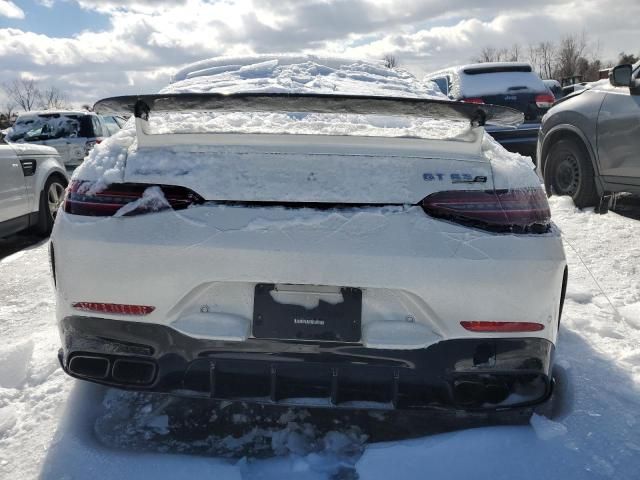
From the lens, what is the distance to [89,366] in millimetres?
2039

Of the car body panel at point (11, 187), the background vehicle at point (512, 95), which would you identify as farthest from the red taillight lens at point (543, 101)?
the car body panel at point (11, 187)

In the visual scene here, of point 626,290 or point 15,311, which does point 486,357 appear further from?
point 15,311

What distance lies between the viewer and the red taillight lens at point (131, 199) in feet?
6.24

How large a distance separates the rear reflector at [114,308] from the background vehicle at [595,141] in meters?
4.87

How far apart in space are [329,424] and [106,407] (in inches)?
38.1

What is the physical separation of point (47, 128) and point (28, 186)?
4868mm

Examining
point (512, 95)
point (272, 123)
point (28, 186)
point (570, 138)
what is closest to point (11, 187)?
point (28, 186)

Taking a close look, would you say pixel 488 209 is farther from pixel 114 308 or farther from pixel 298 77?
pixel 298 77

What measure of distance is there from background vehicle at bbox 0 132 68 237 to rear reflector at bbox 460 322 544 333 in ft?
15.6

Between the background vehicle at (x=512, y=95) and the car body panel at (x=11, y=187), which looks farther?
the background vehicle at (x=512, y=95)

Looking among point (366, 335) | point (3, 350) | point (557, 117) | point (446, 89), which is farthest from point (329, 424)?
point (446, 89)

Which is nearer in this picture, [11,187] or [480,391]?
[480,391]

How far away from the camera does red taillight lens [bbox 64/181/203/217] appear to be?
1.90 m

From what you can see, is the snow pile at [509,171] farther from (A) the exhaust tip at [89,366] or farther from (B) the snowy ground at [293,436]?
(A) the exhaust tip at [89,366]
